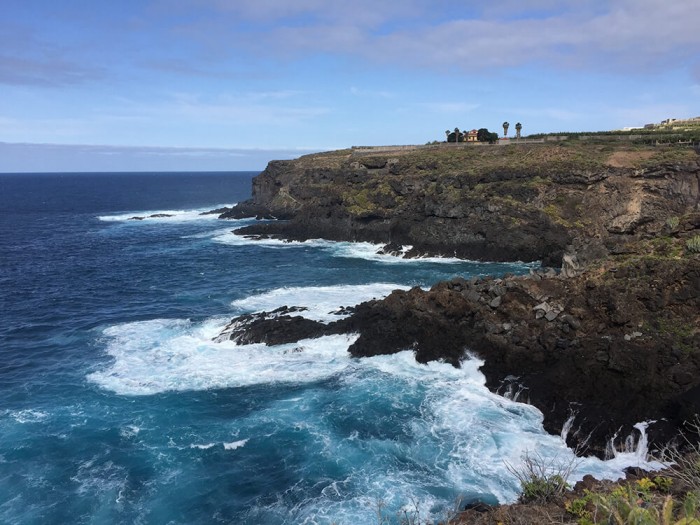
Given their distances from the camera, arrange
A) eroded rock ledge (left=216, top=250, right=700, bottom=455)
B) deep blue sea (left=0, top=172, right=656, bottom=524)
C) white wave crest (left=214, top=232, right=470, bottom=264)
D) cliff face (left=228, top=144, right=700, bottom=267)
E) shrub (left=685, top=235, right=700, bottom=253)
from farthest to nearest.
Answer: white wave crest (left=214, top=232, right=470, bottom=264)
cliff face (left=228, top=144, right=700, bottom=267)
shrub (left=685, top=235, right=700, bottom=253)
eroded rock ledge (left=216, top=250, right=700, bottom=455)
deep blue sea (left=0, top=172, right=656, bottom=524)

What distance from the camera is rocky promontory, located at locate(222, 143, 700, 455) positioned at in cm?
2534

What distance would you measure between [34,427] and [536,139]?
306 feet

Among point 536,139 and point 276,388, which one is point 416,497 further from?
point 536,139

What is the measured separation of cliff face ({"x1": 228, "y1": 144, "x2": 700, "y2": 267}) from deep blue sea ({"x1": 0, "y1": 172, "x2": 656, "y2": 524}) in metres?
18.8

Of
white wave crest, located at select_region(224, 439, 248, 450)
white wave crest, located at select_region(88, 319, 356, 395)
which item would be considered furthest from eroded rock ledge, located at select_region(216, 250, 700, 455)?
white wave crest, located at select_region(224, 439, 248, 450)

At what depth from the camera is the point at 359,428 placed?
2591 cm

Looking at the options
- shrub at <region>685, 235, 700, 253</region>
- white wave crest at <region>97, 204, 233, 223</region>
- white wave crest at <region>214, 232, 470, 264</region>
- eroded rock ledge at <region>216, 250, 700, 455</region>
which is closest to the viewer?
eroded rock ledge at <region>216, 250, 700, 455</region>

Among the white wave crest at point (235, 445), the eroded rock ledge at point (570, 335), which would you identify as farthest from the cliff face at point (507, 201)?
the white wave crest at point (235, 445)

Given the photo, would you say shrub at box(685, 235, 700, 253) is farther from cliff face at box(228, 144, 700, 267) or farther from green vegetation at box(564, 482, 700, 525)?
green vegetation at box(564, 482, 700, 525)

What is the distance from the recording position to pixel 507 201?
68.0 meters

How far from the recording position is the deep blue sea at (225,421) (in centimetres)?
2095

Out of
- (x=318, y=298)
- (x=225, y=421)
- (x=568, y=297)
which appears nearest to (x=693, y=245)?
(x=568, y=297)

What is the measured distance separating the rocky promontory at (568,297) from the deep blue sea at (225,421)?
1635 millimetres

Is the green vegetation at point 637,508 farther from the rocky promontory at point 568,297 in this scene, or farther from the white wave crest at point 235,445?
the white wave crest at point 235,445
